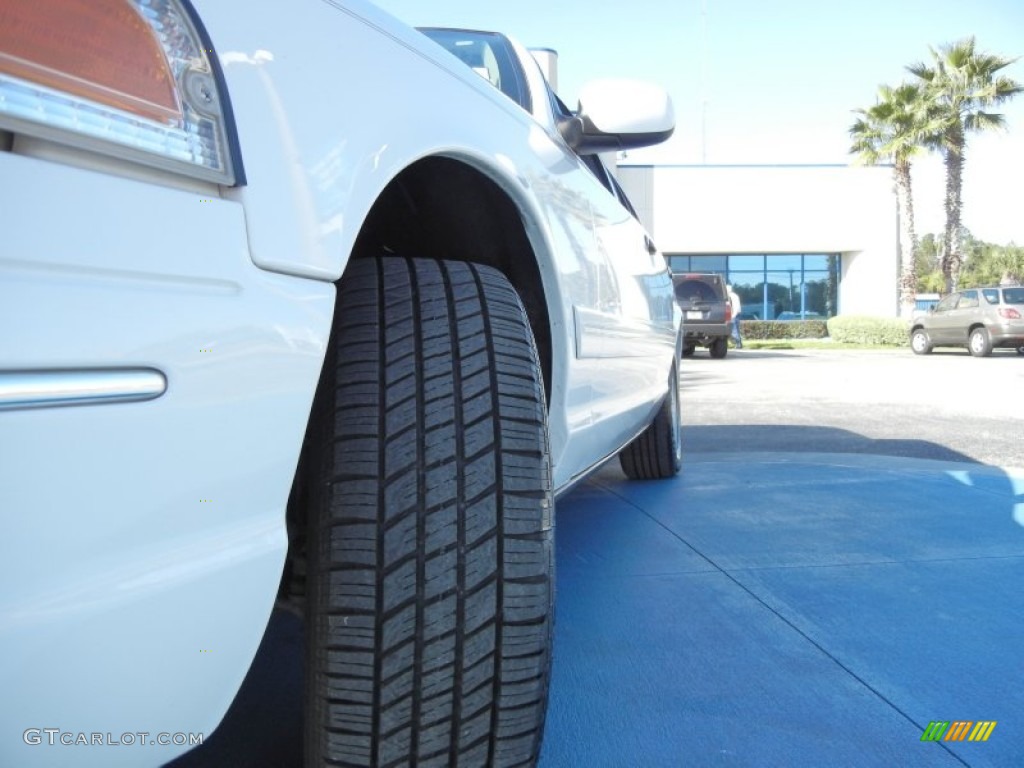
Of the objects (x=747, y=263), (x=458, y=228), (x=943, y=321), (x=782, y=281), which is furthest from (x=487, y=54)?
(x=782, y=281)

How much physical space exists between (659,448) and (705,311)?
14.0 metres

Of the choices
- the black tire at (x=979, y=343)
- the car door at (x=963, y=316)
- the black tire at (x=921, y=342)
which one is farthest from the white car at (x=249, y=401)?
the black tire at (x=921, y=342)

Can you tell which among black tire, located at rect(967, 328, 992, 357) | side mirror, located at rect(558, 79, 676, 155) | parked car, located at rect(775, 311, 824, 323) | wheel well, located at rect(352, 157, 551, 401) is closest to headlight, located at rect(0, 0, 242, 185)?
wheel well, located at rect(352, 157, 551, 401)

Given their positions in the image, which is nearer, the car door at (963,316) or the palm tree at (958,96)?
the car door at (963,316)

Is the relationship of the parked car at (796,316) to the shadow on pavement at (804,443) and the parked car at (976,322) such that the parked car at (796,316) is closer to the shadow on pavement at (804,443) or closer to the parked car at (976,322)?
the parked car at (976,322)

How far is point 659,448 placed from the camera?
13.0ft

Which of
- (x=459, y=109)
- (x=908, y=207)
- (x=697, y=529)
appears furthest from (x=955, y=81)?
(x=459, y=109)

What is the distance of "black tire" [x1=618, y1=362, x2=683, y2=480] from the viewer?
12.9ft

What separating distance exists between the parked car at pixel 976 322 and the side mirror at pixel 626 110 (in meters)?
17.2

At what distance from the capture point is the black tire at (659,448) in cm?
393

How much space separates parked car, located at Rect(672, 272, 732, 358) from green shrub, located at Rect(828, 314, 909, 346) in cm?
707

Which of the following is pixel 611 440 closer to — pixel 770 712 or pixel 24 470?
pixel 770 712

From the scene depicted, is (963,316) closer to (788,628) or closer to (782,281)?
(782,281)

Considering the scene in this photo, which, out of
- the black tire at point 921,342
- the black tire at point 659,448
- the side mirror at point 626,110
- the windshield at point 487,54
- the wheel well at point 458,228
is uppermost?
the windshield at point 487,54
